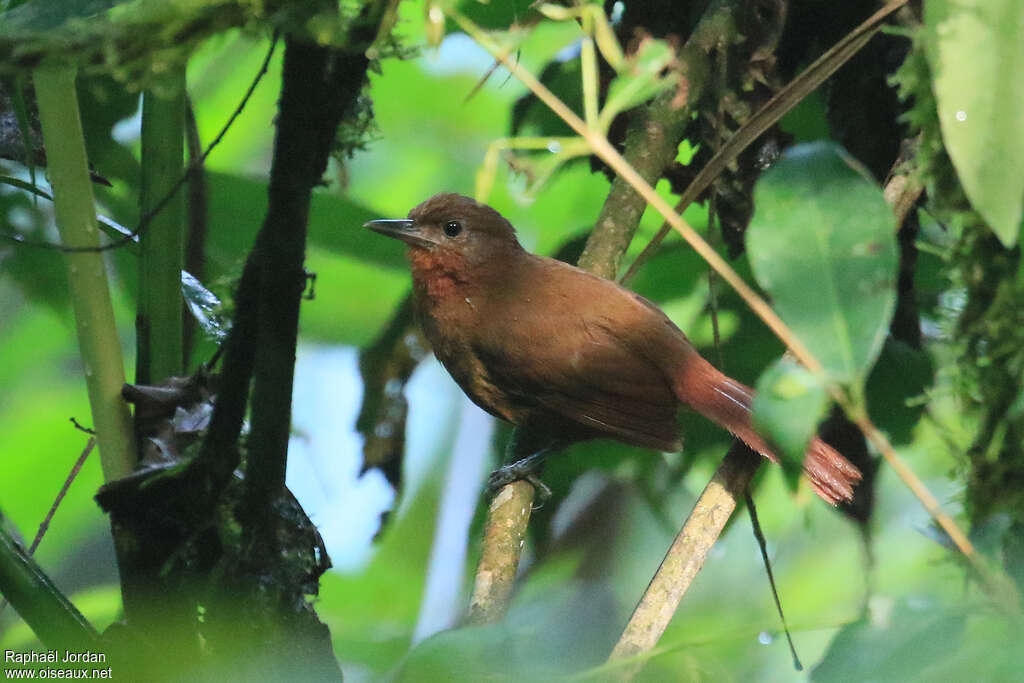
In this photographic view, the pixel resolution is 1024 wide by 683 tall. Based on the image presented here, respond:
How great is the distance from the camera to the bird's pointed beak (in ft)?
8.94

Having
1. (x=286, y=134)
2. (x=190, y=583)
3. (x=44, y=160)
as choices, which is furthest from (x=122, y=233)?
(x=286, y=134)

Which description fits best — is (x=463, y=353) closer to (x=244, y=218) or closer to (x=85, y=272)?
(x=244, y=218)

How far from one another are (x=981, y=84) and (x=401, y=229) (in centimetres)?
189

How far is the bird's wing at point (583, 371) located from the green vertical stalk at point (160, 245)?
35.7 inches

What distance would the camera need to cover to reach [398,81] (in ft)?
12.6

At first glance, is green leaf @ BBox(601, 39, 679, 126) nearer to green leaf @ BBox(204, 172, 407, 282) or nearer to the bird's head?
green leaf @ BBox(204, 172, 407, 282)

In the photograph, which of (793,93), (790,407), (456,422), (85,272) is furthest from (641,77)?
(456,422)

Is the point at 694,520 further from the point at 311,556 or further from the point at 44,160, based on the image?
the point at 44,160

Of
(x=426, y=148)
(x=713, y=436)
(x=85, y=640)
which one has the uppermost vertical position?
(x=426, y=148)

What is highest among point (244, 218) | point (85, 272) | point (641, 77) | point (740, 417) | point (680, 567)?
point (244, 218)

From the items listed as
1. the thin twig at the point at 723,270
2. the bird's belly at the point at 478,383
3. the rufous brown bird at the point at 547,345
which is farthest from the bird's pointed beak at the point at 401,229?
the thin twig at the point at 723,270

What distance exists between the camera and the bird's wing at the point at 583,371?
8.49ft

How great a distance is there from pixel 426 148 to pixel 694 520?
2616 millimetres

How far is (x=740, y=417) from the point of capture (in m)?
2.34
